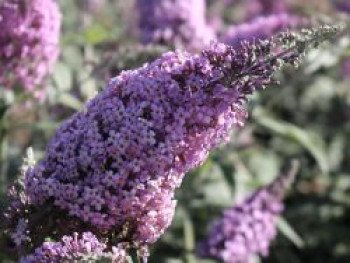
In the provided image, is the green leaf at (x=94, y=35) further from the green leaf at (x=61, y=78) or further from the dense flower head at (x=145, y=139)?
the dense flower head at (x=145, y=139)

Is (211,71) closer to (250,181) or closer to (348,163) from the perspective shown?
(250,181)

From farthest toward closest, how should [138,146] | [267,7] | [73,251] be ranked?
[267,7], [138,146], [73,251]

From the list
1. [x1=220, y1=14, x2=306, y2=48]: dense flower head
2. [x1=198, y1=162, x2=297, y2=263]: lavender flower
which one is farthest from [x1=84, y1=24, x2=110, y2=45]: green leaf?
[x1=198, y1=162, x2=297, y2=263]: lavender flower

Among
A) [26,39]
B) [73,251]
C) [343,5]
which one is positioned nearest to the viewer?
[73,251]

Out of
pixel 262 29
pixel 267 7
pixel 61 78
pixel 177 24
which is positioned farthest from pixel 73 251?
pixel 267 7

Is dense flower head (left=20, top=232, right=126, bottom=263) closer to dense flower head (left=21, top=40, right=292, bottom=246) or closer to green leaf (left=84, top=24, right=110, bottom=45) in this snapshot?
dense flower head (left=21, top=40, right=292, bottom=246)

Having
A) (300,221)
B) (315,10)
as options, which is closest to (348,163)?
(300,221)

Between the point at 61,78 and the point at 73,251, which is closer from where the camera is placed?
the point at 73,251

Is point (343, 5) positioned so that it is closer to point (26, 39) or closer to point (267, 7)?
point (267, 7)

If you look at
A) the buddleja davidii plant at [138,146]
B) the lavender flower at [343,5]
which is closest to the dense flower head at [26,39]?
the buddleja davidii plant at [138,146]
